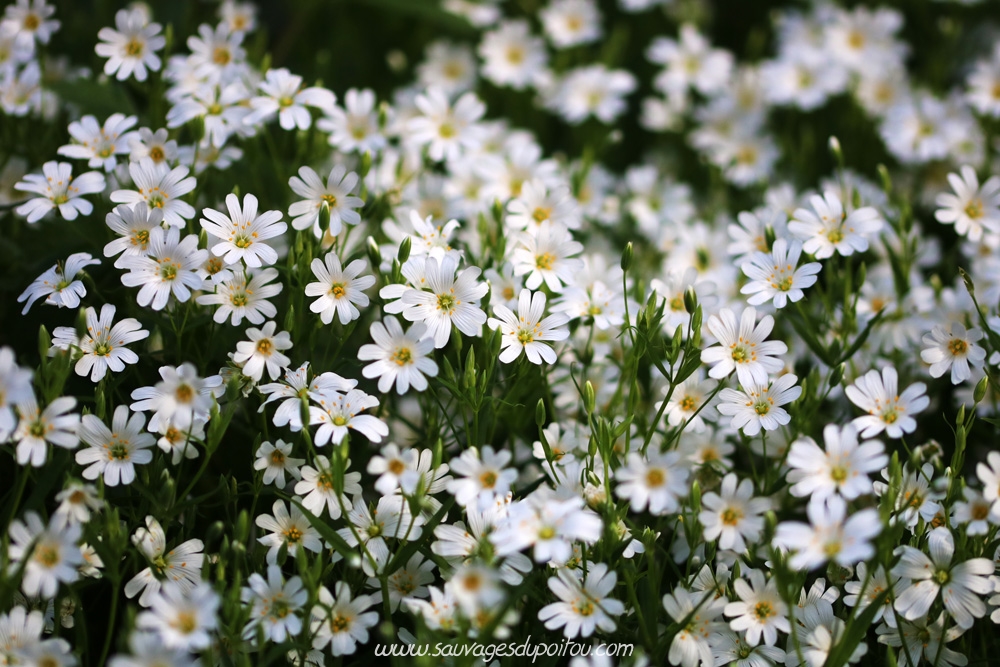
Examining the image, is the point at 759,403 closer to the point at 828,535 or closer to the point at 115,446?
the point at 828,535

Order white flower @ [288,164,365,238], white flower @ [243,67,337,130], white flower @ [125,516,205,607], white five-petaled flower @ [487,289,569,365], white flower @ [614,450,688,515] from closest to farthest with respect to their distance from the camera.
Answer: white flower @ [614,450,688,515] → white flower @ [125,516,205,607] → white five-petaled flower @ [487,289,569,365] → white flower @ [288,164,365,238] → white flower @ [243,67,337,130]

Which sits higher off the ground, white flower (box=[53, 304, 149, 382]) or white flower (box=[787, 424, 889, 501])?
white flower (box=[53, 304, 149, 382])

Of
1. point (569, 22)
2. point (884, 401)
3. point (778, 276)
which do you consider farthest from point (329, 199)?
point (569, 22)

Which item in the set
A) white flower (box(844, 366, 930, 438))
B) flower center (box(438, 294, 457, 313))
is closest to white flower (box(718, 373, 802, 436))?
white flower (box(844, 366, 930, 438))

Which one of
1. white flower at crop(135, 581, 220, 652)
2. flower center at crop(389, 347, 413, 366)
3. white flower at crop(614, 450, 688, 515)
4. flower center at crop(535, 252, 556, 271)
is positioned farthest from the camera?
flower center at crop(535, 252, 556, 271)

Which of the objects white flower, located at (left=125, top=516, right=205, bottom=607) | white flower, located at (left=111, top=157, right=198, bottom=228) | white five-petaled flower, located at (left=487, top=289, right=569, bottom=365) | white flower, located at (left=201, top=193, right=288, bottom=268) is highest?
white flower, located at (left=111, top=157, right=198, bottom=228)

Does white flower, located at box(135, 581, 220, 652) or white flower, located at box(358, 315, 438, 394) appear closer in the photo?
white flower, located at box(135, 581, 220, 652)

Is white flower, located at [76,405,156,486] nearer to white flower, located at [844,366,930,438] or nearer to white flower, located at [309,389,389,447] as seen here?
white flower, located at [309,389,389,447]

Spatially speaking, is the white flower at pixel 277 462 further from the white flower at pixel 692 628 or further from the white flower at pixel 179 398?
the white flower at pixel 692 628

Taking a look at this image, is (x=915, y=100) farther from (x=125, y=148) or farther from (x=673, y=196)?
(x=125, y=148)
